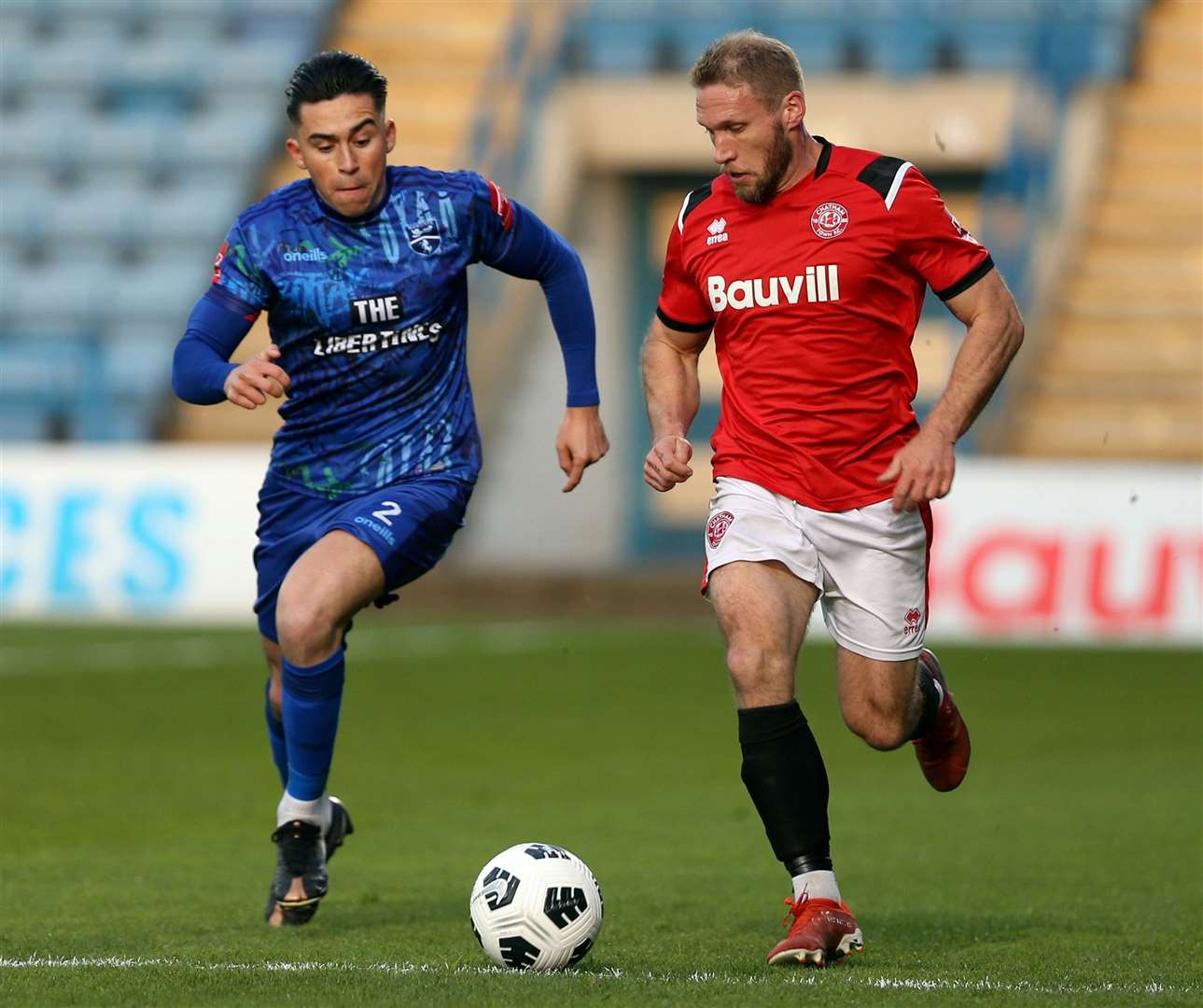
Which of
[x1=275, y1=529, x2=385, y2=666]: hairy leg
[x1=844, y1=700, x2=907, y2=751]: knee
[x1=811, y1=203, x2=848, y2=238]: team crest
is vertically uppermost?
[x1=811, y1=203, x2=848, y2=238]: team crest

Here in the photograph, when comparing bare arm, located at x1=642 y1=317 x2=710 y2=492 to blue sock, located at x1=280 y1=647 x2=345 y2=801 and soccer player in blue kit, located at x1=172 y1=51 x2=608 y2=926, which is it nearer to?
soccer player in blue kit, located at x1=172 y1=51 x2=608 y2=926

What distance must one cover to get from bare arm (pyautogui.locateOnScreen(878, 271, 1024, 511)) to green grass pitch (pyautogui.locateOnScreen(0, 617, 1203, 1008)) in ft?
3.57

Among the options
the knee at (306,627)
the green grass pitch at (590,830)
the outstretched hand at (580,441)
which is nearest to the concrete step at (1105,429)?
the green grass pitch at (590,830)

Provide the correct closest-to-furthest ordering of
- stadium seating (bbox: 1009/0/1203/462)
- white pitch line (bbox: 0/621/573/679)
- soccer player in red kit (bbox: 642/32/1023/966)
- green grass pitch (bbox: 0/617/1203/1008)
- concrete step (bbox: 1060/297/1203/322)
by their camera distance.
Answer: green grass pitch (bbox: 0/617/1203/1008) → soccer player in red kit (bbox: 642/32/1023/966) → white pitch line (bbox: 0/621/573/679) → stadium seating (bbox: 1009/0/1203/462) → concrete step (bbox: 1060/297/1203/322)

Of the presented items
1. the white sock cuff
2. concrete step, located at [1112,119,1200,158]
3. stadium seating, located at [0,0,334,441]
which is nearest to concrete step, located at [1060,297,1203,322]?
concrete step, located at [1112,119,1200,158]

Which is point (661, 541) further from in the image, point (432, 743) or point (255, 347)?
point (432, 743)

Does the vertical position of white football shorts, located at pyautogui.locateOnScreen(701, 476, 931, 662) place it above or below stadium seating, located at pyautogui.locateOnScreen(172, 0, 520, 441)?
below

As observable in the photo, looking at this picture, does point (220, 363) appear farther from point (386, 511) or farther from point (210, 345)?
point (386, 511)

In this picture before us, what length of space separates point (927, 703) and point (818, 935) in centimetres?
104

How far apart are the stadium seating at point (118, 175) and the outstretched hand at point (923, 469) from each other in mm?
14170

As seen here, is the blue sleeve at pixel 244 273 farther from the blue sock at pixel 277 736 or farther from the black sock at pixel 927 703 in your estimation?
the black sock at pixel 927 703

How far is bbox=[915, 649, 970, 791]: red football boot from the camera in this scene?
233 inches

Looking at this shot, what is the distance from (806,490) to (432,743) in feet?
17.4

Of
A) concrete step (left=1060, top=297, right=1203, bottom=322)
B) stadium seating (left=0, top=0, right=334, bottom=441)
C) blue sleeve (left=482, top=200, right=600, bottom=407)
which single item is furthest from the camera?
concrete step (left=1060, top=297, right=1203, bottom=322)
